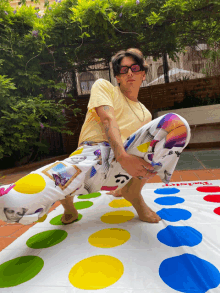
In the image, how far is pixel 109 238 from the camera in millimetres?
999

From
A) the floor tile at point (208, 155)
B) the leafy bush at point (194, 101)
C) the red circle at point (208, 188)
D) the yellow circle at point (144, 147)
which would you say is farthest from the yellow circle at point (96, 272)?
the leafy bush at point (194, 101)

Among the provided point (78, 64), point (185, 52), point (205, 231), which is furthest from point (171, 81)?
point (205, 231)

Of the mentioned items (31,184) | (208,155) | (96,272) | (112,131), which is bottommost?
(208,155)

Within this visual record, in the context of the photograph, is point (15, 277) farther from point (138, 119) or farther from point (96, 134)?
point (138, 119)

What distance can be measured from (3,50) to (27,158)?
2035 mm

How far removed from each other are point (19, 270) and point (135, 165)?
2.14 feet

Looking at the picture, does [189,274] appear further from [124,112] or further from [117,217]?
[124,112]

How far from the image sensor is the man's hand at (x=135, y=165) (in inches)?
36.0

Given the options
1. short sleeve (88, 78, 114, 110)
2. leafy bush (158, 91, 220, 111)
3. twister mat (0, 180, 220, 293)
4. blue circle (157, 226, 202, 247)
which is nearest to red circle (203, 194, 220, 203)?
twister mat (0, 180, 220, 293)

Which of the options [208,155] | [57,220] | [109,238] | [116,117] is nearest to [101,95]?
[116,117]

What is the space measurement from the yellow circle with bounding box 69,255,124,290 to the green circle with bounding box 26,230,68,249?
0.25 m

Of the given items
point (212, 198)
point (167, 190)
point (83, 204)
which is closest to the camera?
point (212, 198)

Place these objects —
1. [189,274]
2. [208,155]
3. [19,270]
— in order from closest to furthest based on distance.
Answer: [189,274]
[19,270]
[208,155]

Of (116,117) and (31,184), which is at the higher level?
(116,117)
